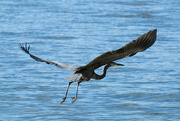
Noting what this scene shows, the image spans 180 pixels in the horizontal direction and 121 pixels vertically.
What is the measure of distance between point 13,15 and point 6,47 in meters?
7.43

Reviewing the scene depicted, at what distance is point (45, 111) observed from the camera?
13.0 meters

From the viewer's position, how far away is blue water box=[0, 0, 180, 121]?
516 inches

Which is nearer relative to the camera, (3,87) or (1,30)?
(3,87)

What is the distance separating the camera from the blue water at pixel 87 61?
516 inches

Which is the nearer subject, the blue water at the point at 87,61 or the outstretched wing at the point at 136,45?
the outstretched wing at the point at 136,45

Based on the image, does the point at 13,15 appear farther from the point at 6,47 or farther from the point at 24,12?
the point at 6,47

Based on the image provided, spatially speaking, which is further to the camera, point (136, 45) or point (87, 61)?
point (87, 61)

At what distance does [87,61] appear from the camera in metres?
17.8

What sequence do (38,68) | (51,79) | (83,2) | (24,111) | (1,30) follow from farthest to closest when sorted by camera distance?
(83,2) → (1,30) → (38,68) → (51,79) → (24,111)

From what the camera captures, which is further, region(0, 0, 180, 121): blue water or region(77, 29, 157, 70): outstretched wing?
region(0, 0, 180, 121): blue water

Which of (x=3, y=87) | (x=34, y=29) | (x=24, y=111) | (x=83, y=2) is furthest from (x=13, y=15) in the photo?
(x=24, y=111)

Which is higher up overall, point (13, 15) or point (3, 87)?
point (13, 15)

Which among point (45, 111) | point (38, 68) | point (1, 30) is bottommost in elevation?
point (45, 111)

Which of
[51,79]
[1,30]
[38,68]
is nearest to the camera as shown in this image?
[51,79]
